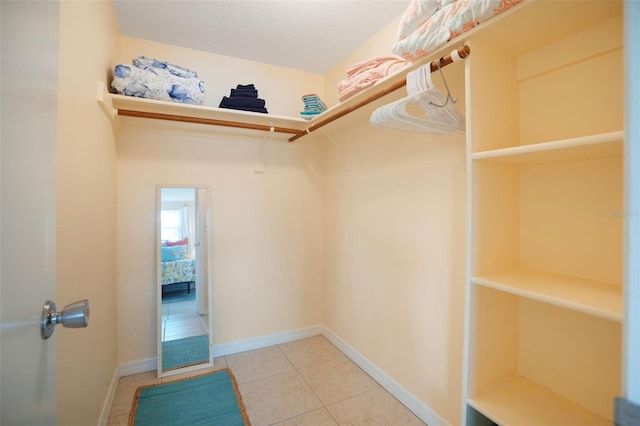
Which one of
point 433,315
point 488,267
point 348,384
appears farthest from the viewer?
point 348,384

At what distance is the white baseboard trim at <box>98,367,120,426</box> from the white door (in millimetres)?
1312

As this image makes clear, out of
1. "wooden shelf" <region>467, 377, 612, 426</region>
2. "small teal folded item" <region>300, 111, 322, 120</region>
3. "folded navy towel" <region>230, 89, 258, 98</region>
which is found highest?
"folded navy towel" <region>230, 89, 258, 98</region>

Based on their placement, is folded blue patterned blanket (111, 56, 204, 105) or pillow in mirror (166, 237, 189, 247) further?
pillow in mirror (166, 237, 189, 247)

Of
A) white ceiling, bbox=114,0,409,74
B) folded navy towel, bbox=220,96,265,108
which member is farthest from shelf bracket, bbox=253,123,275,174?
white ceiling, bbox=114,0,409,74

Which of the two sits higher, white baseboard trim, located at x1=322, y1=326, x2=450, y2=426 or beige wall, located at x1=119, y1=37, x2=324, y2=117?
beige wall, located at x1=119, y1=37, x2=324, y2=117

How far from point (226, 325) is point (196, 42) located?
2.41 metres

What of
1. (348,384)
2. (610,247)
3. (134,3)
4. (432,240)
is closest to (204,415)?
(348,384)

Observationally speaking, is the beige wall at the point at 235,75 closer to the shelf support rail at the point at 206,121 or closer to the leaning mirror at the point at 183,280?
the shelf support rail at the point at 206,121

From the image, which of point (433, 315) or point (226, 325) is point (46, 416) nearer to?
point (433, 315)

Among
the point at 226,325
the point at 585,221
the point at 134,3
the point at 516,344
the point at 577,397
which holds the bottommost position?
the point at 226,325

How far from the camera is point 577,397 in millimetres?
1089

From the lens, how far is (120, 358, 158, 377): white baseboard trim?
7.47ft

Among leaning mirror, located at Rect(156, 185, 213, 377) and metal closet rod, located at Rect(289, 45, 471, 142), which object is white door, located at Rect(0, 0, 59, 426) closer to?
metal closet rod, located at Rect(289, 45, 471, 142)

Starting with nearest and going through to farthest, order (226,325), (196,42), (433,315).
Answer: (433,315) < (196,42) < (226,325)
